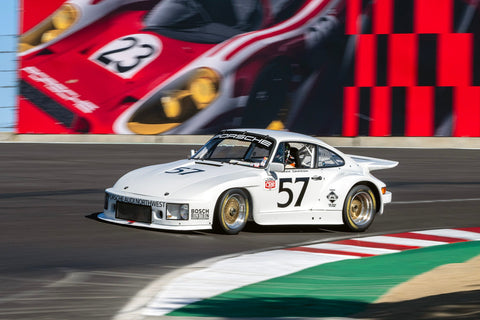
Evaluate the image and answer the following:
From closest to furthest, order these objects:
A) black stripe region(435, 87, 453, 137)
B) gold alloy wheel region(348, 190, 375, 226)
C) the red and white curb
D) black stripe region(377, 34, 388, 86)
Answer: the red and white curb
gold alloy wheel region(348, 190, 375, 226)
black stripe region(435, 87, 453, 137)
black stripe region(377, 34, 388, 86)

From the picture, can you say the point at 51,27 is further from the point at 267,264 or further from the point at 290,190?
the point at 267,264

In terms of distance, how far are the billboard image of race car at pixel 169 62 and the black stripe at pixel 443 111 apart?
4.27 metres

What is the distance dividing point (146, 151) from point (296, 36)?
23.9 ft

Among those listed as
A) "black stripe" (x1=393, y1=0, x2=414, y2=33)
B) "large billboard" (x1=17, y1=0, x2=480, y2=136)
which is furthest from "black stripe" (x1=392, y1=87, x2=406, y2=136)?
"black stripe" (x1=393, y1=0, x2=414, y2=33)

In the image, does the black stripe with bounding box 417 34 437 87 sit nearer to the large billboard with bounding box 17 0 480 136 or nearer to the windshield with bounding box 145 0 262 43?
the large billboard with bounding box 17 0 480 136

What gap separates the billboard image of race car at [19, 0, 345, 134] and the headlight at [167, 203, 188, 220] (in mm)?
19963

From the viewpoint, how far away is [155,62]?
30.8 meters

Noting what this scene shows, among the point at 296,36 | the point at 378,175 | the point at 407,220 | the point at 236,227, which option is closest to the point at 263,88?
the point at 296,36

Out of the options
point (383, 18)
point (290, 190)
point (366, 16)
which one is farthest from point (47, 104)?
point (290, 190)

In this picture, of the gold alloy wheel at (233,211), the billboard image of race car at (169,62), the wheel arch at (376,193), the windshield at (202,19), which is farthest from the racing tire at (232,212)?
the windshield at (202,19)

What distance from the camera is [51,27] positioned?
31297mm

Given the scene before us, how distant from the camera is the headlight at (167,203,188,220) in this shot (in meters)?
10.3

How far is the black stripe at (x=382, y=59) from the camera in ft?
97.3

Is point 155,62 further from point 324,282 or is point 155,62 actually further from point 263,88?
point 324,282
